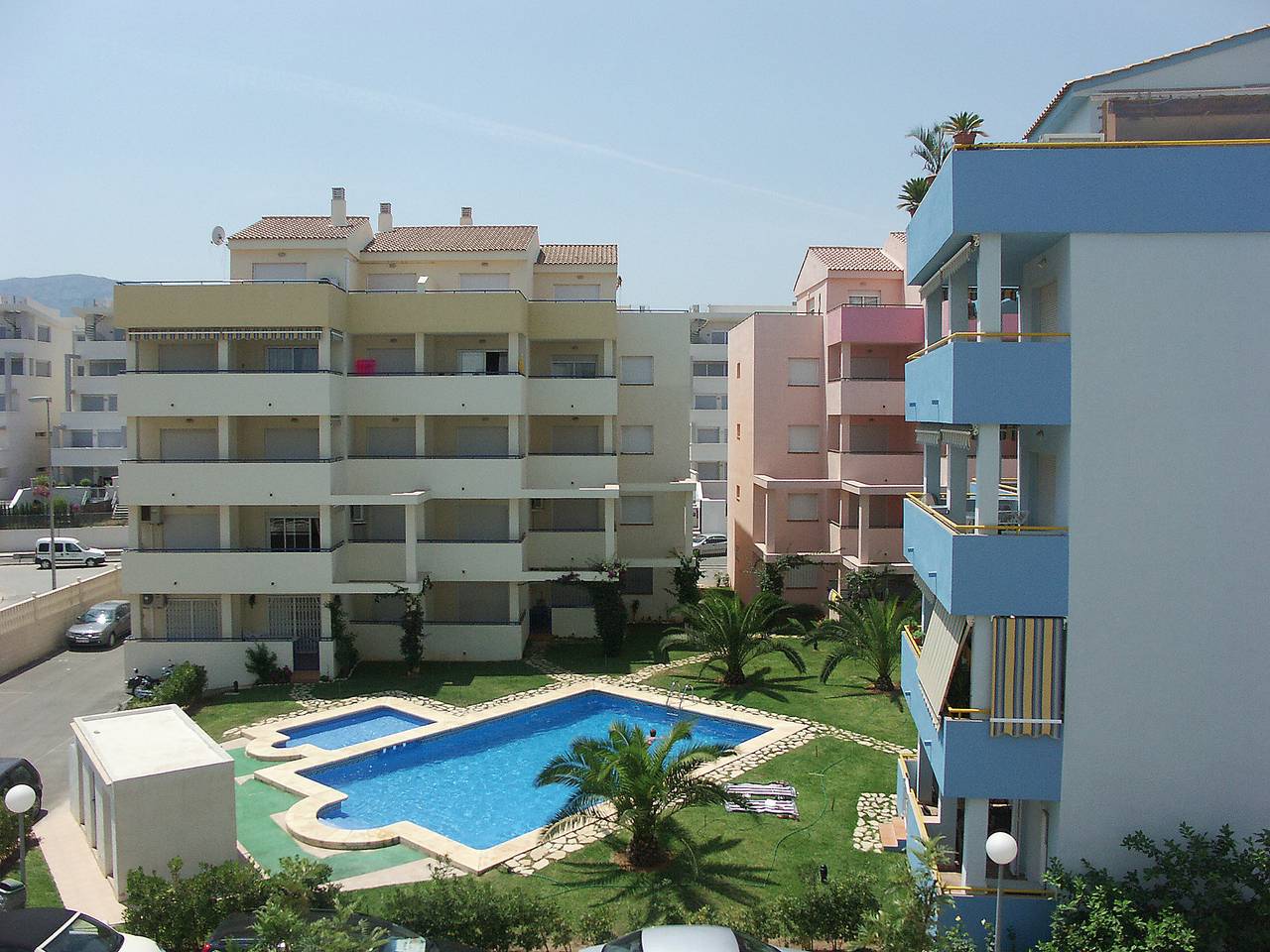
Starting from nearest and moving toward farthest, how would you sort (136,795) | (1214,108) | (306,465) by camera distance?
(1214,108) → (136,795) → (306,465)

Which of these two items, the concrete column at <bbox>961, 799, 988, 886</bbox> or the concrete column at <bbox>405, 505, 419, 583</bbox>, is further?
the concrete column at <bbox>405, 505, 419, 583</bbox>

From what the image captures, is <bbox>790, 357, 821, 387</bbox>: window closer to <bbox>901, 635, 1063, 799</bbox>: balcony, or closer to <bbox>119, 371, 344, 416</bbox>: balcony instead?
<bbox>119, 371, 344, 416</bbox>: balcony

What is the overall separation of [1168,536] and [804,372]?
87.0 feet

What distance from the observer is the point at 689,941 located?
11.8m

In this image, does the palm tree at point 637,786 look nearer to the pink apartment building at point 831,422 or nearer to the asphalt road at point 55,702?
the asphalt road at point 55,702

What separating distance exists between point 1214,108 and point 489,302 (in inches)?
881

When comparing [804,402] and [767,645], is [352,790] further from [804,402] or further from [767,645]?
[804,402]

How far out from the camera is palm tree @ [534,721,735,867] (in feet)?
57.4

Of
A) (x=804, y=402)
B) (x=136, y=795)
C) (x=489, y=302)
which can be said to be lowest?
(x=136, y=795)

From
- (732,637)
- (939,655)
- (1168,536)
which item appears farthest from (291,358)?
(1168,536)

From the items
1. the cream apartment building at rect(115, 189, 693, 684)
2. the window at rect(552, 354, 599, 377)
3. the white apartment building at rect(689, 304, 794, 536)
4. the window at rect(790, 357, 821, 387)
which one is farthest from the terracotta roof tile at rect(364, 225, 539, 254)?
the white apartment building at rect(689, 304, 794, 536)

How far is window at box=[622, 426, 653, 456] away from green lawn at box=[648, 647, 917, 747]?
9903 millimetres

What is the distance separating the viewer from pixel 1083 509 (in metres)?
12.8

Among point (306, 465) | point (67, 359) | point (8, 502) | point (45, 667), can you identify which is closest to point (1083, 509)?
point (306, 465)
